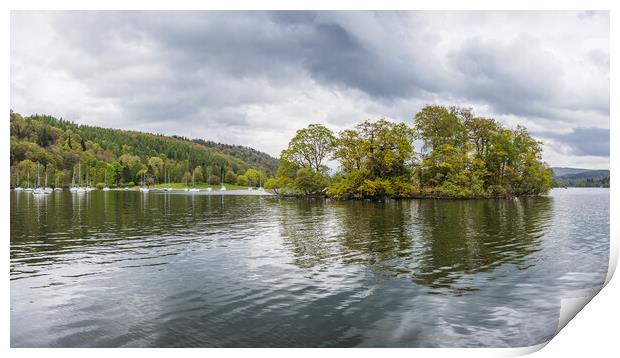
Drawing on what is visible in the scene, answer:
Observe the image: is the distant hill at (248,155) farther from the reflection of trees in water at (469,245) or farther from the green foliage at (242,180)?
the reflection of trees in water at (469,245)

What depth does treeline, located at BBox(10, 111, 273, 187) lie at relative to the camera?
23.1 metres

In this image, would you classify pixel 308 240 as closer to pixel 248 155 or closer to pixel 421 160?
pixel 248 155

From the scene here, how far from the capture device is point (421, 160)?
5272 centimetres

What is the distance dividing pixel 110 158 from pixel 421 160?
35.7 meters

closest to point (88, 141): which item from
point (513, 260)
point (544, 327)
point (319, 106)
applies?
point (319, 106)

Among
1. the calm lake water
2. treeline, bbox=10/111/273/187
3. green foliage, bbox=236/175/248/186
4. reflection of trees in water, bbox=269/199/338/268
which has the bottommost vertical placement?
the calm lake water

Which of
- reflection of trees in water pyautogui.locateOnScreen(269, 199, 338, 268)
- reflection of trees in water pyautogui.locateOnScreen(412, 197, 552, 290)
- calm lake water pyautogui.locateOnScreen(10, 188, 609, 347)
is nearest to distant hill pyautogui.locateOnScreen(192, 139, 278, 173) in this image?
reflection of trees in water pyautogui.locateOnScreen(269, 199, 338, 268)

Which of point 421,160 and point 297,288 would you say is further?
point 421,160

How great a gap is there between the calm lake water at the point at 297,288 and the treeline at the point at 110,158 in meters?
6.79

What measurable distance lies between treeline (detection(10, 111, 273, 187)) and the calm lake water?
6.79 metres

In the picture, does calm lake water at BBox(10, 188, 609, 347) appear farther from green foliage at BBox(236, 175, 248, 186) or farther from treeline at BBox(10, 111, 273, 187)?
green foliage at BBox(236, 175, 248, 186)

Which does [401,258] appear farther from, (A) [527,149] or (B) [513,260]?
(A) [527,149]

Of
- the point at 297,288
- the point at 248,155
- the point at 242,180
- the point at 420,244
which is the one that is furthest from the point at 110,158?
the point at 297,288

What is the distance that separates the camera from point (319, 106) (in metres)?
26.4
